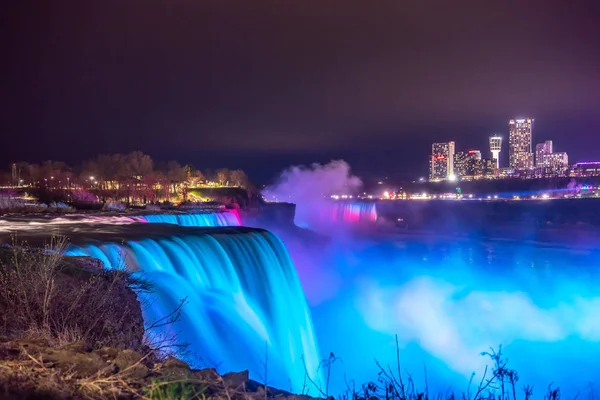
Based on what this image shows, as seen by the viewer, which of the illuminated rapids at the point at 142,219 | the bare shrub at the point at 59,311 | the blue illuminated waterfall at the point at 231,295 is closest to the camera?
the bare shrub at the point at 59,311

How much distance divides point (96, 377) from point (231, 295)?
998 cm

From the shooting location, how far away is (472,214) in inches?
3164

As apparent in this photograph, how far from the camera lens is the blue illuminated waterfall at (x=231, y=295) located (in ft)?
33.9

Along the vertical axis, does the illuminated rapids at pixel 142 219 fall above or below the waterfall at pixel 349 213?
above

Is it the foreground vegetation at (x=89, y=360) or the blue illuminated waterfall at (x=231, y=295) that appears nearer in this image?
the foreground vegetation at (x=89, y=360)

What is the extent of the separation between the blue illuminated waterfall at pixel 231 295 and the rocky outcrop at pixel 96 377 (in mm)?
4571

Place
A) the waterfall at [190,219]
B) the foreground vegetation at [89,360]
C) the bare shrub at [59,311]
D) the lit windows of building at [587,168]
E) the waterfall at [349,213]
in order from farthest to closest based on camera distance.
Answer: the lit windows of building at [587,168] < the waterfall at [349,213] < the waterfall at [190,219] < the bare shrub at [59,311] < the foreground vegetation at [89,360]

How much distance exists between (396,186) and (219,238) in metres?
131

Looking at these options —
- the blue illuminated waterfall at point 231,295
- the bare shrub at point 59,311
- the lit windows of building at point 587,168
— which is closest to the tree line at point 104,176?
the blue illuminated waterfall at point 231,295

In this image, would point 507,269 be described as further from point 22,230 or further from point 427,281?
point 22,230

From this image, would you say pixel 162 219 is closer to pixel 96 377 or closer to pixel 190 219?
pixel 190 219

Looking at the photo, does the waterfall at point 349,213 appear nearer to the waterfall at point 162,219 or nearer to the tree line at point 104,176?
the tree line at point 104,176

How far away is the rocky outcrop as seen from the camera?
125 inches

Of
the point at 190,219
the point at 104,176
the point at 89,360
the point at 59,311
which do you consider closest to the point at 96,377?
the point at 89,360
